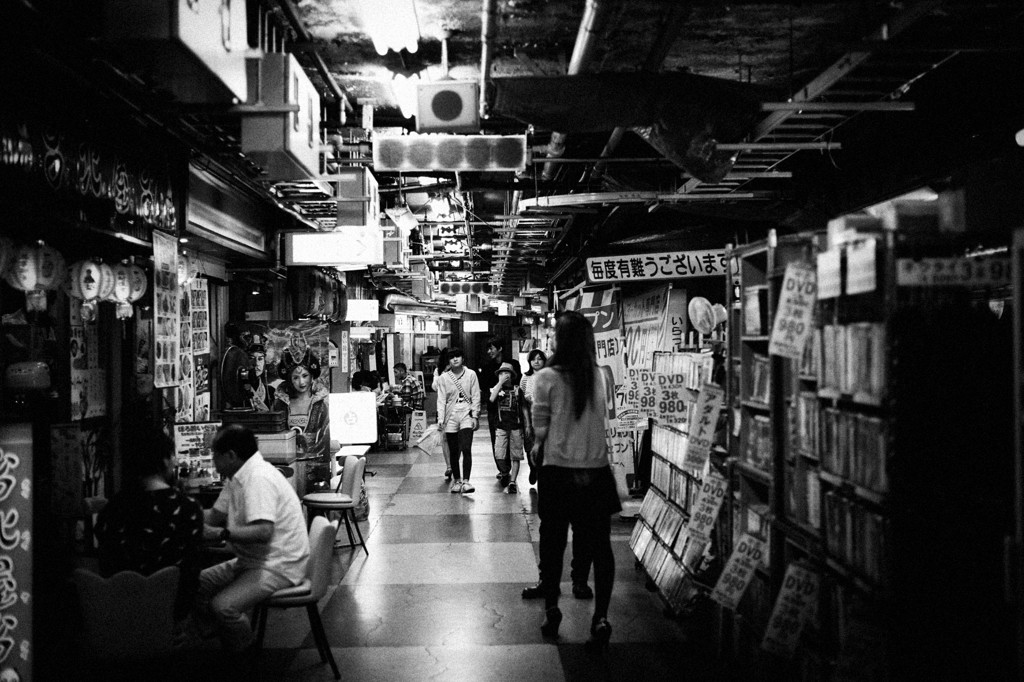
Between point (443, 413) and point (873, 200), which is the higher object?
point (873, 200)

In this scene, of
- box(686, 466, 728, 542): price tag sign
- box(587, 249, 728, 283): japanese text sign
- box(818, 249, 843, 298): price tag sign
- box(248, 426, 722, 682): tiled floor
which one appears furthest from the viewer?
box(587, 249, 728, 283): japanese text sign

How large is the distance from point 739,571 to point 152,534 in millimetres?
3654

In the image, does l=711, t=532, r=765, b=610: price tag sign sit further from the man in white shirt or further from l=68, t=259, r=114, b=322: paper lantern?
l=68, t=259, r=114, b=322: paper lantern

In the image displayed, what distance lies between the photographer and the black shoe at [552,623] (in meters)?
6.14

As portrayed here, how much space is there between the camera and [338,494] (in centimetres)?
886

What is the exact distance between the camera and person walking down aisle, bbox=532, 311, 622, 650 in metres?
5.95

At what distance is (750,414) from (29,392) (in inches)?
209

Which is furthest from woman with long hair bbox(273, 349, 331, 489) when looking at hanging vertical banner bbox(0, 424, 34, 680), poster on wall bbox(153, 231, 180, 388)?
hanging vertical banner bbox(0, 424, 34, 680)

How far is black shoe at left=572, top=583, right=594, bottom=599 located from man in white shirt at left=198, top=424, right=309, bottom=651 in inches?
101

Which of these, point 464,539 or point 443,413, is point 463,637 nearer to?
point 464,539

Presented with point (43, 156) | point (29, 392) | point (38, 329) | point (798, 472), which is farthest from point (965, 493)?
point (38, 329)

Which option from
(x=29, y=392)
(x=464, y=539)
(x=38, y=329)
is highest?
(x=38, y=329)

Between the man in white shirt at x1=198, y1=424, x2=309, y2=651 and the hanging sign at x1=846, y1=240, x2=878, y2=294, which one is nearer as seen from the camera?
the hanging sign at x1=846, y1=240, x2=878, y2=294

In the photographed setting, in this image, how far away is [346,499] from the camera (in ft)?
28.2
